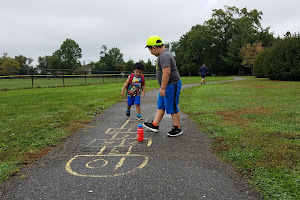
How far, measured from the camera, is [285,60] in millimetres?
23766

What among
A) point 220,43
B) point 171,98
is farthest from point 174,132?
point 220,43

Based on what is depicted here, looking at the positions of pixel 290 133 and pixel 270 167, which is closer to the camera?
pixel 270 167

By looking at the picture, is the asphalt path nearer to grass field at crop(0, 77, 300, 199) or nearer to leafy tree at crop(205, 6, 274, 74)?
grass field at crop(0, 77, 300, 199)

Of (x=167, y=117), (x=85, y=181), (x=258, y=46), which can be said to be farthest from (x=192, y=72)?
(x=85, y=181)

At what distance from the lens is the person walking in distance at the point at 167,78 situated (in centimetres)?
456

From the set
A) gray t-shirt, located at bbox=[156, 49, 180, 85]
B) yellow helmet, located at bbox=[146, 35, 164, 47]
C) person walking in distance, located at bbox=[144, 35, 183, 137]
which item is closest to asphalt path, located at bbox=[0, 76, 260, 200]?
person walking in distance, located at bbox=[144, 35, 183, 137]

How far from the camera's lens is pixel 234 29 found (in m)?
64.1

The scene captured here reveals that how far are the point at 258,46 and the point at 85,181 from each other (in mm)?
54834

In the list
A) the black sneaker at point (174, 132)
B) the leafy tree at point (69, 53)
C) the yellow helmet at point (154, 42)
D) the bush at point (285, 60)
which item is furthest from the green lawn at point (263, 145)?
the leafy tree at point (69, 53)

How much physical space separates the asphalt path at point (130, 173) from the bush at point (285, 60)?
22.8 metres

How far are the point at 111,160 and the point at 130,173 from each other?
589mm

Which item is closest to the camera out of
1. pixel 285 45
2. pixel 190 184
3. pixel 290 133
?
pixel 190 184

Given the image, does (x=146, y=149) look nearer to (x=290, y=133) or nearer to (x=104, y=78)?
(x=290, y=133)

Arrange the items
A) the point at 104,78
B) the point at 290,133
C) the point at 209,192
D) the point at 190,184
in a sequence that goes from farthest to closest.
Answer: the point at 104,78
the point at 290,133
the point at 190,184
the point at 209,192
